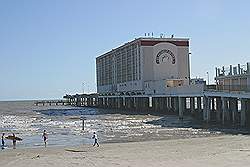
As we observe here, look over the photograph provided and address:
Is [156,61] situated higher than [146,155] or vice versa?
[156,61]

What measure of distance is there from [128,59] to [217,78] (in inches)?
1256

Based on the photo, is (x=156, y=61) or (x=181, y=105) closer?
(x=181, y=105)

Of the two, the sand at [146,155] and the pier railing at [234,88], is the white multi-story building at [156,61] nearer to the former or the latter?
the pier railing at [234,88]

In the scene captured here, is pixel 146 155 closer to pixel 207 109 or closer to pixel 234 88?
pixel 234 88

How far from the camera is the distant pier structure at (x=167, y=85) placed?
135 feet

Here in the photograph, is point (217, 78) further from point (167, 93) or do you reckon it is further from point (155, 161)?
point (155, 161)

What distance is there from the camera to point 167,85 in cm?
5888

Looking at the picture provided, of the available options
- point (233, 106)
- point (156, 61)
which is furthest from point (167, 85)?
point (233, 106)

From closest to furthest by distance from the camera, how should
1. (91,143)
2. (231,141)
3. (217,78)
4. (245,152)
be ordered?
(245,152), (231,141), (91,143), (217,78)

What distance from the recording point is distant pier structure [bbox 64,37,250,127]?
1615 inches

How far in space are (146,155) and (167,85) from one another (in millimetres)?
37146

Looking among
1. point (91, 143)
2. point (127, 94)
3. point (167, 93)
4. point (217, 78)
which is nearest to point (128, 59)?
point (127, 94)

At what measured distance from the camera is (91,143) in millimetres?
29531

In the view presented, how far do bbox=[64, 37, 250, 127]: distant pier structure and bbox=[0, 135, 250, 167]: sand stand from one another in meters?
10.7
